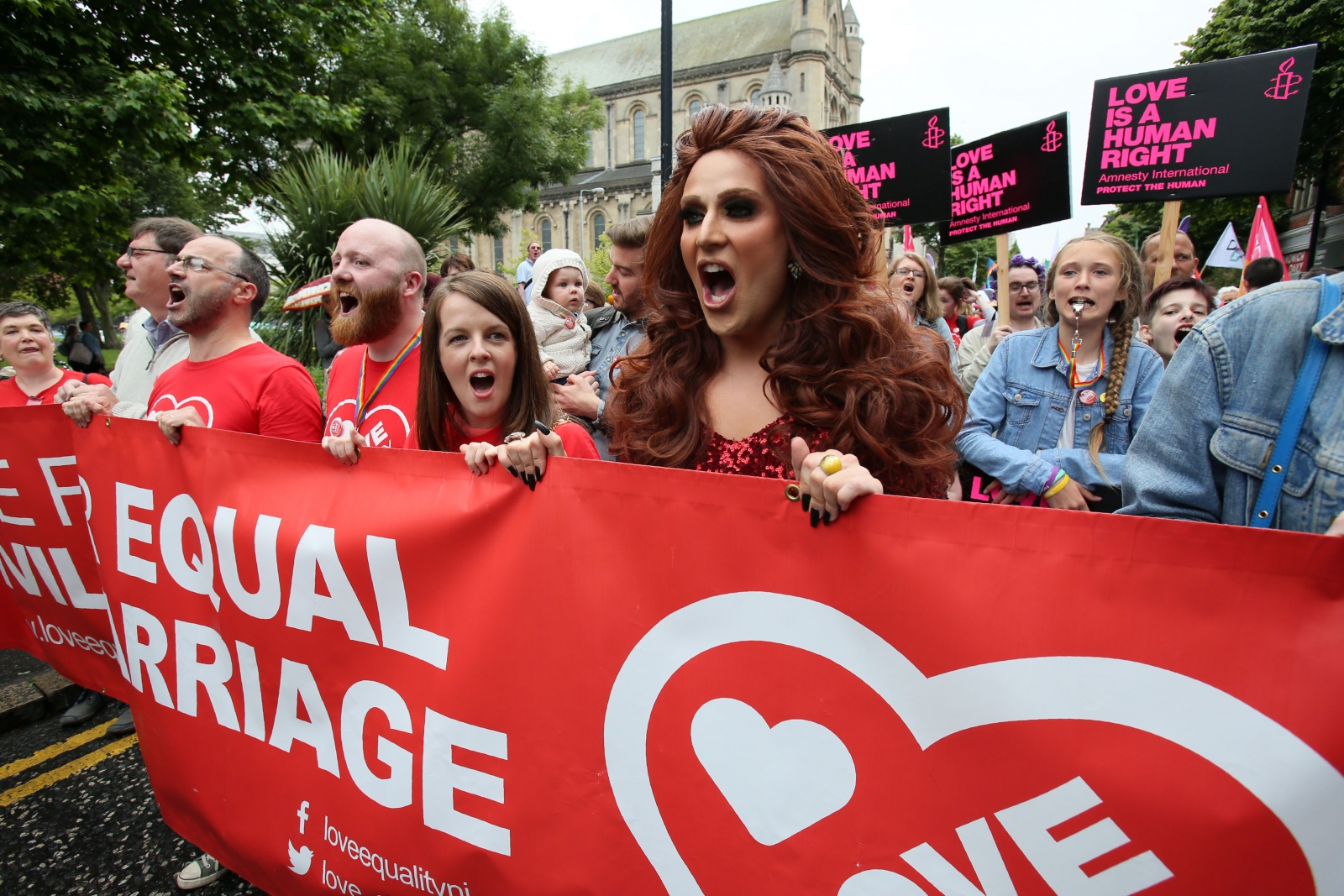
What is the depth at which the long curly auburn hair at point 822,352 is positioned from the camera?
1.55 meters

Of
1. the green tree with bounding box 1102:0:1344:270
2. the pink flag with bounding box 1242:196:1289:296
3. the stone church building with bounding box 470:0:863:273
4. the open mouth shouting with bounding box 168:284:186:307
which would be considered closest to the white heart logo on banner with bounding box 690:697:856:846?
the open mouth shouting with bounding box 168:284:186:307

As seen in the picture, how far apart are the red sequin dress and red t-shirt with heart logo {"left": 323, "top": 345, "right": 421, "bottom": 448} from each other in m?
1.13

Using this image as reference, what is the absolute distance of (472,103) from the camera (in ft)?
88.3

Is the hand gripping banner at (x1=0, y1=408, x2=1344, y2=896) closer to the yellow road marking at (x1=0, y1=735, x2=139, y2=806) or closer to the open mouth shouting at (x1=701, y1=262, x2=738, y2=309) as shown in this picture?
the open mouth shouting at (x1=701, y1=262, x2=738, y2=309)

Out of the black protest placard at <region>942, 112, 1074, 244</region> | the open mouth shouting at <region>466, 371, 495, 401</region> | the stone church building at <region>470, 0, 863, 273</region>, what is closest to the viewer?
the open mouth shouting at <region>466, 371, 495, 401</region>

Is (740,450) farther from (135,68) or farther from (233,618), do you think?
(135,68)

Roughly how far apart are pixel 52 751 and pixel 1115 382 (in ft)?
15.7

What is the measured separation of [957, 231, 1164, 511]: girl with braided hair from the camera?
2.77 metres

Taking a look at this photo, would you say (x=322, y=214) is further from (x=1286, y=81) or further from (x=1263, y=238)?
(x=1263, y=238)

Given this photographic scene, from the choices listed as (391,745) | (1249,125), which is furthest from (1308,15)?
(391,745)

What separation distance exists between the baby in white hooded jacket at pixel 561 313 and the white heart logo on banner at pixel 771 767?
271 cm

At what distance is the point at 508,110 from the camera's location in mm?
26719

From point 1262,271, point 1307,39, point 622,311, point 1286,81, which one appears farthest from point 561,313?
point 1307,39

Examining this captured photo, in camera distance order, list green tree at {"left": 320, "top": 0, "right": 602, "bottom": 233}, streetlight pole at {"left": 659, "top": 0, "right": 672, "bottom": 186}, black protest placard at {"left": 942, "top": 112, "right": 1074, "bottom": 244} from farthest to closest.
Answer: green tree at {"left": 320, "top": 0, "right": 602, "bottom": 233}, streetlight pole at {"left": 659, "top": 0, "right": 672, "bottom": 186}, black protest placard at {"left": 942, "top": 112, "right": 1074, "bottom": 244}
